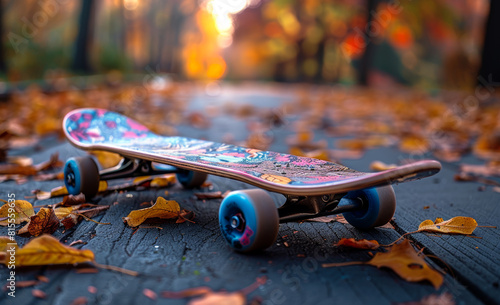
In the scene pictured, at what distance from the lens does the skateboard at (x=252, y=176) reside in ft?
4.39

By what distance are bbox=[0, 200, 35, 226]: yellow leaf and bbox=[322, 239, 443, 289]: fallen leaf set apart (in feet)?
3.43

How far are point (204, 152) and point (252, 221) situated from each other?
69cm

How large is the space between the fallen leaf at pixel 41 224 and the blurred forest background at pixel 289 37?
297 inches

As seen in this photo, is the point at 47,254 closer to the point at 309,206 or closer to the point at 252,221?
the point at 252,221

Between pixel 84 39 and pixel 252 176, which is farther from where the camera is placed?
pixel 84 39

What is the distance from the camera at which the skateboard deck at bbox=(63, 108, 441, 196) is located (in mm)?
1296

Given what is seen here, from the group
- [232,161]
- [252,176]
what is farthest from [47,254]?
[232,161]

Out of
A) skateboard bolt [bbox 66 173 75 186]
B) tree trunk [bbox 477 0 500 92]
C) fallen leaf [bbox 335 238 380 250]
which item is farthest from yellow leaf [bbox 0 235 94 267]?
tree trunk [bbox 477 0 500 92]

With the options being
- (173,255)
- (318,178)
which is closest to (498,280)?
(318,178)

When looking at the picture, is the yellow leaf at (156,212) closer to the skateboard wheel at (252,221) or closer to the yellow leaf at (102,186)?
the skateboard wheel at (252,221)

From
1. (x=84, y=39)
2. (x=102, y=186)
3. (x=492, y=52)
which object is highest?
(x=492, y=52)

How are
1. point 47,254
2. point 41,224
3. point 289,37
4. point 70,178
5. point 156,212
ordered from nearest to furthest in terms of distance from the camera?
point 47,254
point 41,224
point 156,212
point 70,178
point 289,37

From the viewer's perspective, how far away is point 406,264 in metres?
1.29

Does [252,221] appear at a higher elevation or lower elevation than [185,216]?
higher
